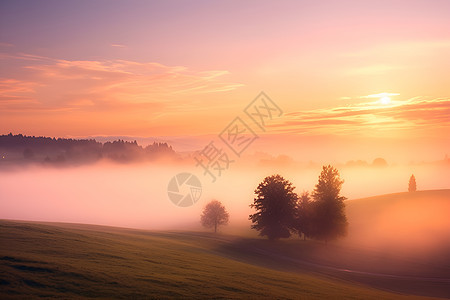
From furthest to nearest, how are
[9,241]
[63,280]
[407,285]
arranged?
[407,285]
[9,241]
[63,280]

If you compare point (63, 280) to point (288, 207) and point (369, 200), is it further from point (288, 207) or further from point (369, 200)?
point (369, 200)

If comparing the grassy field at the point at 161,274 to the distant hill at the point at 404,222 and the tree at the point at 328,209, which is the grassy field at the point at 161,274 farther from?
the distant hill at the point at 404,222

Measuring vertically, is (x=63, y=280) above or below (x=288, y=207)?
below

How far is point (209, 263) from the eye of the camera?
3916 cm

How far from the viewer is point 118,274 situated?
2858 cm

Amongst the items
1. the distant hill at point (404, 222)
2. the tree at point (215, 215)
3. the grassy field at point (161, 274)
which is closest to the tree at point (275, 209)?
the grassy field at point (161, 274)

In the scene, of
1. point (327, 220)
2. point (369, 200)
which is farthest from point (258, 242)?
point (369, 200)

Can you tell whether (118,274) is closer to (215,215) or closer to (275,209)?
(275,209)

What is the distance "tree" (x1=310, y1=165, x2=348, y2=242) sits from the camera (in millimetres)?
66812

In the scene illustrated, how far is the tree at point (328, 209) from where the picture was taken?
66812mm

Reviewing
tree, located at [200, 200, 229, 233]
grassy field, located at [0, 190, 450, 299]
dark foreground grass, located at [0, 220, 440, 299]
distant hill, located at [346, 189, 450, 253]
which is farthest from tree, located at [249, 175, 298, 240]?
tree, located at [200, 200, 229, 233]

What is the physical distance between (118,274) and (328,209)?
4827cm

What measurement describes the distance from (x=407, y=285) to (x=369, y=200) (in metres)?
68.9

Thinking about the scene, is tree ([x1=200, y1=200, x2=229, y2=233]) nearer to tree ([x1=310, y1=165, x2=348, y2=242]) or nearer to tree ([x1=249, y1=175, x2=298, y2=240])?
tree ([x1=249, y1=175, x2=298, y2=240])
